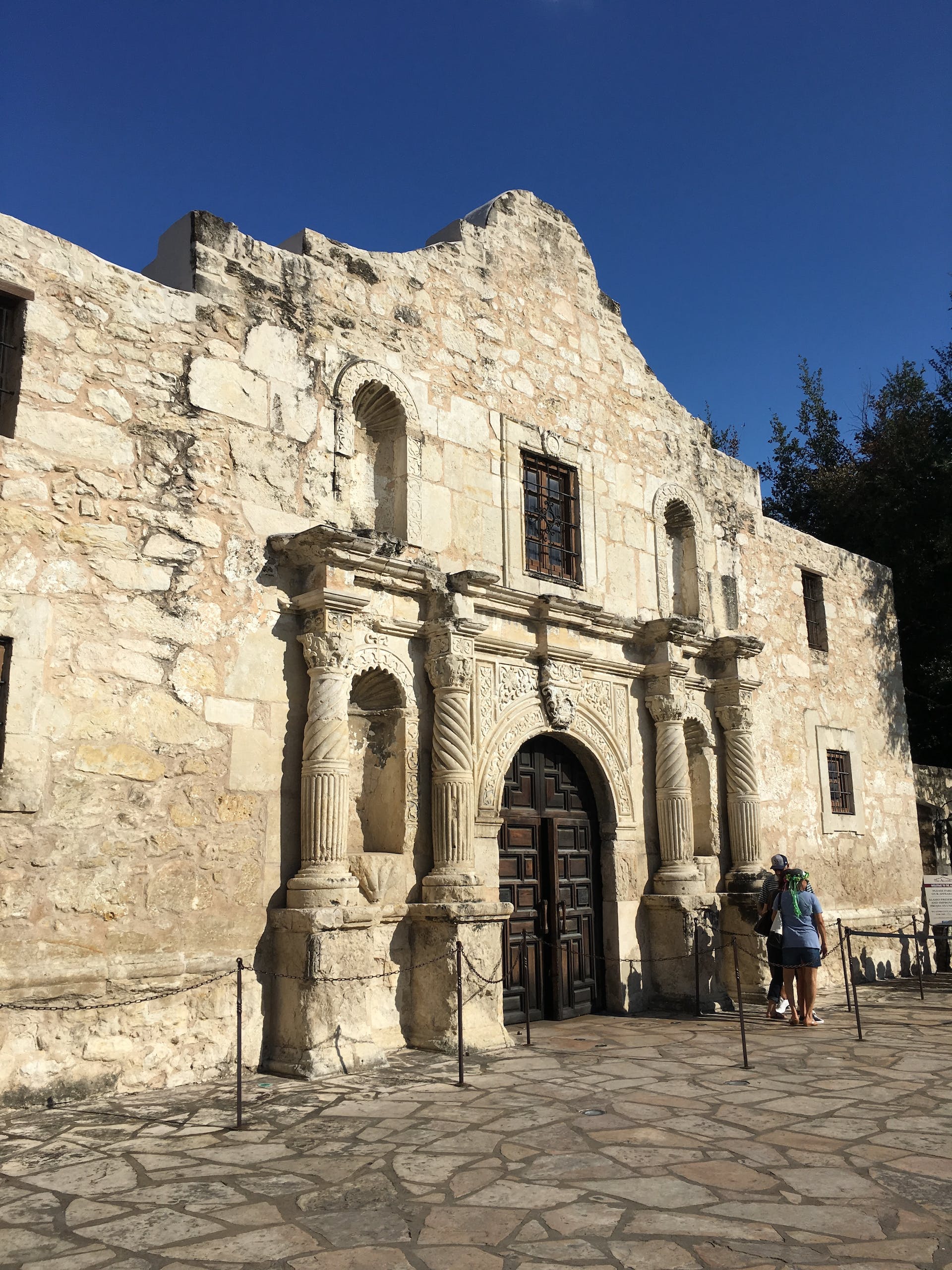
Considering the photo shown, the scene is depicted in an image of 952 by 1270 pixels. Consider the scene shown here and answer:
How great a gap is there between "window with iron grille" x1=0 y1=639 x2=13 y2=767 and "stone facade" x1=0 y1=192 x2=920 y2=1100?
4cm

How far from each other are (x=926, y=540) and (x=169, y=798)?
14.0 m

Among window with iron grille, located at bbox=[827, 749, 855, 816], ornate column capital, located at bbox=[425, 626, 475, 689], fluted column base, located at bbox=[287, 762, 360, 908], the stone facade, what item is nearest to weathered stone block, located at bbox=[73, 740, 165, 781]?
the stone facade

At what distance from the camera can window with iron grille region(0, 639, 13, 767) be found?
5660mm

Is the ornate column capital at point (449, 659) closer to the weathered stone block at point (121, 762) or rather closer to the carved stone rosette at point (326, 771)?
the carved stone rosette at point (326, 771)

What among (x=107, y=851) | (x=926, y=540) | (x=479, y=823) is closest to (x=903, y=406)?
(x=926, y=540)

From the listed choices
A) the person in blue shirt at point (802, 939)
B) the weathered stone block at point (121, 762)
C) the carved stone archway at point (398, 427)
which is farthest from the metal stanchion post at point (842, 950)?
the weathered stone block at point (121, 762)

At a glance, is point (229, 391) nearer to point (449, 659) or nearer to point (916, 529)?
point (449, 659)

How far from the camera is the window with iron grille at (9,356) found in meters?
6.05

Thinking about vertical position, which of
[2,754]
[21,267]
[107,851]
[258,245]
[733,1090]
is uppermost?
[258,245]

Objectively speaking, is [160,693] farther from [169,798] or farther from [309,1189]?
[309,1189]

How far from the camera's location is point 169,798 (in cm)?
630

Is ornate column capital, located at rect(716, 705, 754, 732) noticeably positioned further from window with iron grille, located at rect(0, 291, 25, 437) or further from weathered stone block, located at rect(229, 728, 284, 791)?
window with iron grille, located at rect(0, 291, 25, 437)

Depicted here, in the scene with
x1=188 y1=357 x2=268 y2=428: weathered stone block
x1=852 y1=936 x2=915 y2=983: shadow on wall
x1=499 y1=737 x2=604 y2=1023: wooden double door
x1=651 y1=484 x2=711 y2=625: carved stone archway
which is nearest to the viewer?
x1=188 y1=357 x2=268 y2=428: weathered stone block

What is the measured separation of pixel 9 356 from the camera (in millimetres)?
6152
